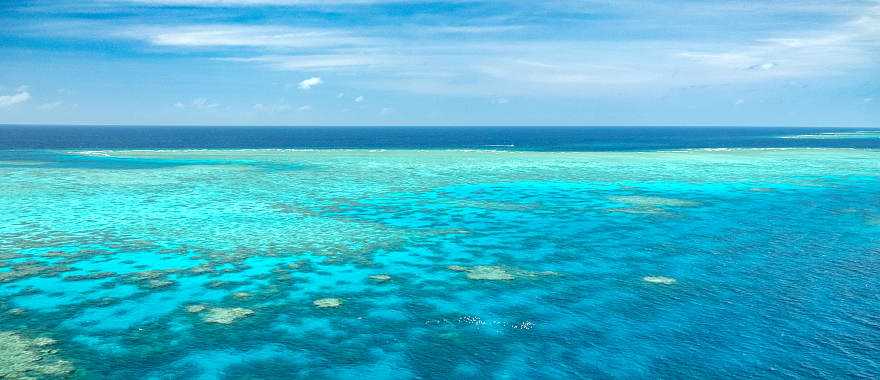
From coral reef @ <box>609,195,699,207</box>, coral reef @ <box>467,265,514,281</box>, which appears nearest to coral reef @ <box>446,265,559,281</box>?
coral reef @ <box>467,265,514,281</box>

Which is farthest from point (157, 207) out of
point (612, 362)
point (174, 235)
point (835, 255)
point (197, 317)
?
point (835, 255)

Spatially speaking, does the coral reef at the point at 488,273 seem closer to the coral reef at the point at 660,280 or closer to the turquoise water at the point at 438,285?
the turquoise water at the point at 438,285

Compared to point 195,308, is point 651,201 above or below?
above

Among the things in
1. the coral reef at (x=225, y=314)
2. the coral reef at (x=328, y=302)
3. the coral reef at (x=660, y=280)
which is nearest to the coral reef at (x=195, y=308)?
the coral reef at (x=225, y=314)

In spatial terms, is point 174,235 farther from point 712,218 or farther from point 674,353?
point 712,218

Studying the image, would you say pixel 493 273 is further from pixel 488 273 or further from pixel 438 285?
pixel 438 285

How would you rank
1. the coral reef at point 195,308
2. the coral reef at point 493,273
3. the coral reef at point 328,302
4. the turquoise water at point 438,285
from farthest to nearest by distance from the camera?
the coral reef at point 493,273, the coral reef at point 328,302, the coral reef at point 195,308, the turquoise water at point 438,285

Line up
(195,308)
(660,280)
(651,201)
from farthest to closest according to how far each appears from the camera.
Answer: (651,201) → (660,280) → (195,308)

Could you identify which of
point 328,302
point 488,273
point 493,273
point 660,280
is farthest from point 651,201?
point 328,302

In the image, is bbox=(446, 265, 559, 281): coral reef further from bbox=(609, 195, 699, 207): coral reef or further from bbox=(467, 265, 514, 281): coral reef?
bbox=(609, 195, 699, 207): coral reef

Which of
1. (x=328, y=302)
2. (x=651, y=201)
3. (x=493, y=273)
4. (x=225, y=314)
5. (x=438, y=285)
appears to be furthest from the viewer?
(x=651, y=201)
